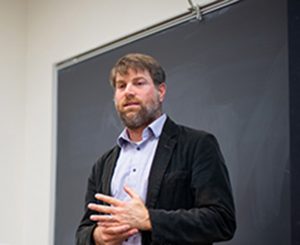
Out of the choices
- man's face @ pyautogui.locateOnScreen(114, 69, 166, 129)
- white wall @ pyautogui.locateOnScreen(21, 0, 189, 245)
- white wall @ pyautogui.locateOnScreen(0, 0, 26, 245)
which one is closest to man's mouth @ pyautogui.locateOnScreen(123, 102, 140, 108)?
man's face @ pyautogui.locateOnScreen(114, 69, 166, 129)

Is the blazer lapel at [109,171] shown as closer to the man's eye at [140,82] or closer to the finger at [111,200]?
the finger at [111,200]

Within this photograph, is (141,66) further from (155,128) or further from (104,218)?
(104,218)

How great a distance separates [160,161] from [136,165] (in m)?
0.11

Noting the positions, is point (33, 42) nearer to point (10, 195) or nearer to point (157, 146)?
point (10, 195)

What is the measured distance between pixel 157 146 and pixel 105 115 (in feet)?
3.62

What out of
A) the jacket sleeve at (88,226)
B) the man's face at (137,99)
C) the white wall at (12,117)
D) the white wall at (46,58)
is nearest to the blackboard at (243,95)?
the white wall at (46,58)

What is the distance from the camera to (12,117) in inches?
135

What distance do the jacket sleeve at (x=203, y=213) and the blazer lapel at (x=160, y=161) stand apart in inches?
2.2

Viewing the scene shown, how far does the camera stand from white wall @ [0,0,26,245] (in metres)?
3.36

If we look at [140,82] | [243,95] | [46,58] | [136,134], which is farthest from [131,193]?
[46,58]

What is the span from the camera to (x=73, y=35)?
3176 millimetres

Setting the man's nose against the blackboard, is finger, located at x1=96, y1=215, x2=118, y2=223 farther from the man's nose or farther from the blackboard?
the blackboard

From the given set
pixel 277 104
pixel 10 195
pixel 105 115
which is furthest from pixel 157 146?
pixel 10 195

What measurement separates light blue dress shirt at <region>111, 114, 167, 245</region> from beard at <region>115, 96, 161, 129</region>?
0.02 meters
